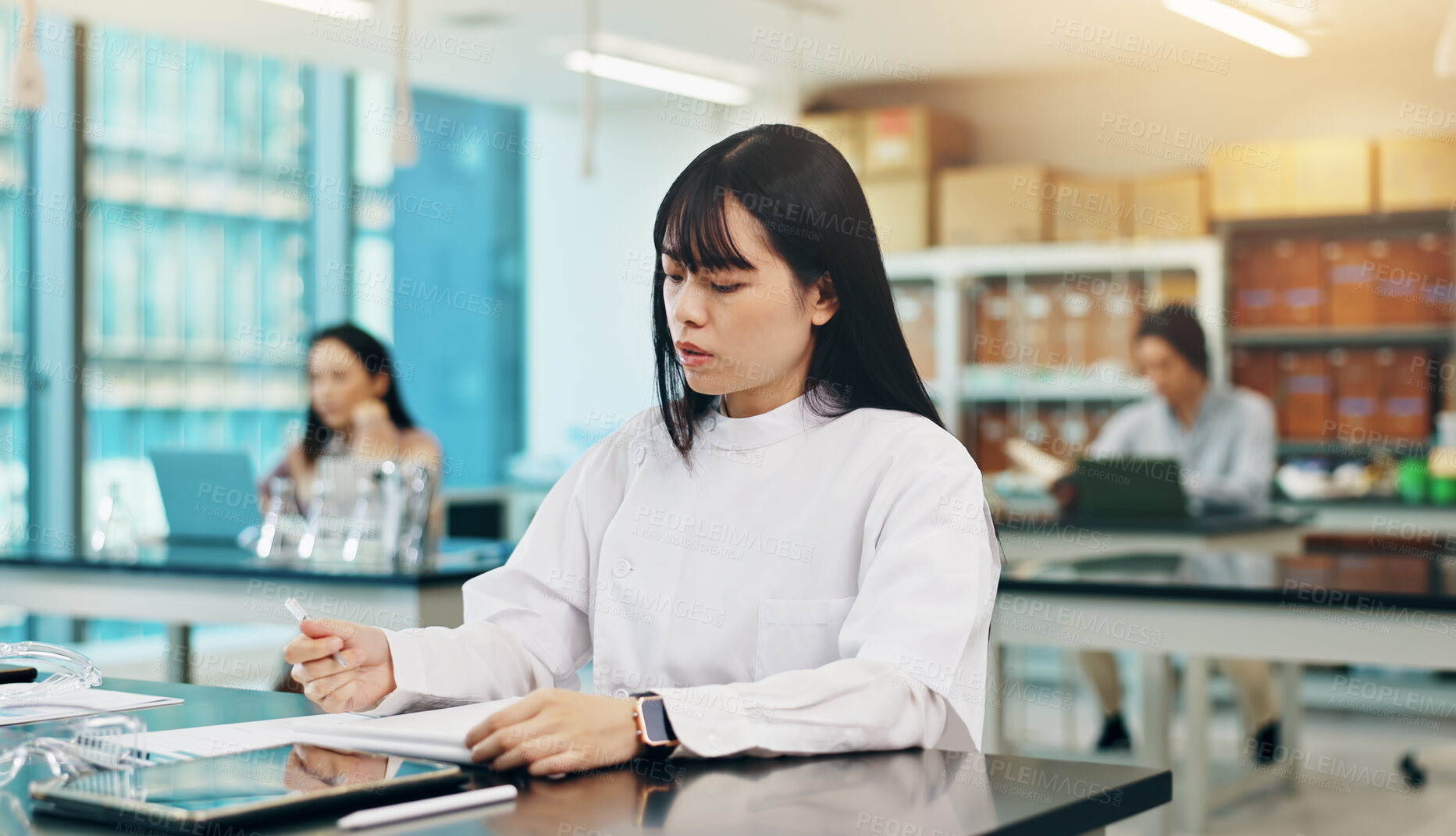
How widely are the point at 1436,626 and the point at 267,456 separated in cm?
519

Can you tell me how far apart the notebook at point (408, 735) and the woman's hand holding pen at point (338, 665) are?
0.12 feet

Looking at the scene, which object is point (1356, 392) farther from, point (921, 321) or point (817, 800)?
point (817, 800)

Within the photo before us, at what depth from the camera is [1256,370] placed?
6312 millimetres

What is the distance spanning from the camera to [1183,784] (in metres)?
3.51

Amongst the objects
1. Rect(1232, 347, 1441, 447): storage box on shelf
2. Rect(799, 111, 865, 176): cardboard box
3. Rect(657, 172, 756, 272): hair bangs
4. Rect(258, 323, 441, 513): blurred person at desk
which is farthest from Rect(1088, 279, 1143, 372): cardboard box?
Rect(657, 172, 756, 272): hair bangs

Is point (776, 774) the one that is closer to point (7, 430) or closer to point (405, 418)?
point (405, 418)

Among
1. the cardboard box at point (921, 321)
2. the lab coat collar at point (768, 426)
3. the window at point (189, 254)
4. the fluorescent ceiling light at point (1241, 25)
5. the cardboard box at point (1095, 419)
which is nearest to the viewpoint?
the lab coat collar at point (768, 426)

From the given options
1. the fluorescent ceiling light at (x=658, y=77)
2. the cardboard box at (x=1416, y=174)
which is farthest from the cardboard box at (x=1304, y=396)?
the fluorescent ceiling light at (x=658, y=77)

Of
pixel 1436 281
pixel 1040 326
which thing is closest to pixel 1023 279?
pixel 1040 326

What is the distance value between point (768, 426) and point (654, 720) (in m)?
0.42

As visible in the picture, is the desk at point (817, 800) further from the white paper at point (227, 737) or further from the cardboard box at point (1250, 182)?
the cardboard box at point (1250, 182)

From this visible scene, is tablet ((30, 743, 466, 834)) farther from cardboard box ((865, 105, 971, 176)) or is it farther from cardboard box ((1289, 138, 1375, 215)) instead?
cardboard box ((865, 105, 971, 176))

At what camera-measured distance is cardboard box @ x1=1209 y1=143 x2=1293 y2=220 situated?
19.9 ft

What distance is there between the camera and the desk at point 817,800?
36.5 inches
